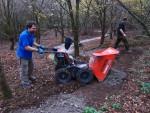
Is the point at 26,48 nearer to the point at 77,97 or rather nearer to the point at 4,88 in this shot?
the point at 4,88

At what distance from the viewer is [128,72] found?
11.6m

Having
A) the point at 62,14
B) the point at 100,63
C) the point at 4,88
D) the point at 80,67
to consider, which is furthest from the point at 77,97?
the point at 62,14

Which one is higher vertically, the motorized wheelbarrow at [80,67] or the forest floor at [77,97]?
the motorized wheelbarrow at [80,67]

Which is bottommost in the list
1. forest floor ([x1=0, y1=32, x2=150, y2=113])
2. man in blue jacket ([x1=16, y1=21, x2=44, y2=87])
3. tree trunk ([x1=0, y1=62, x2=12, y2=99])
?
forest floor ([x1=0, y1=32, x2=150, y2=113])

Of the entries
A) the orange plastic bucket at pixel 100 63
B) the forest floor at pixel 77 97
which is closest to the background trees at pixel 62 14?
the orange plastic bucket at pixel 100 63

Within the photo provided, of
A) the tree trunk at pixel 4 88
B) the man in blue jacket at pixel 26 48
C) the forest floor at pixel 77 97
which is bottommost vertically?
the forest floor at pixel 77 97

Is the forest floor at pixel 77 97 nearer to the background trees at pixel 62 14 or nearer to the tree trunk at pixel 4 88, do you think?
the tree trunk at pixel 4 88

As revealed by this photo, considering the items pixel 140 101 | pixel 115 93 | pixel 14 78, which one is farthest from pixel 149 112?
pixel 14 78

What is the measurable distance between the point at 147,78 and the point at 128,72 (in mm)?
788

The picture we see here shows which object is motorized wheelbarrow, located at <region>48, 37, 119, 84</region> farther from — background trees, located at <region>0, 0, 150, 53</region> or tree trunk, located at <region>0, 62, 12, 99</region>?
background trees, located at <region>0, 0, 150, 53</region>

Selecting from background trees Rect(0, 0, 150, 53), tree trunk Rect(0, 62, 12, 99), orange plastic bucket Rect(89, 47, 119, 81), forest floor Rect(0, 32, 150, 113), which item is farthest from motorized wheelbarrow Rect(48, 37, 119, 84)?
background trees Rect(0, 0, 150, 53)

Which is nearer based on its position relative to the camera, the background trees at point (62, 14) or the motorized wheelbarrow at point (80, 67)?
the motorized wheelbarrow at point (80, 67)

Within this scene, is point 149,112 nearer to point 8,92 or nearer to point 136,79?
point 136,79

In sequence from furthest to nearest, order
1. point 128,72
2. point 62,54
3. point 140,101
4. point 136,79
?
point 128,72 < point 136,79 < point 62,54 < point 140,101
